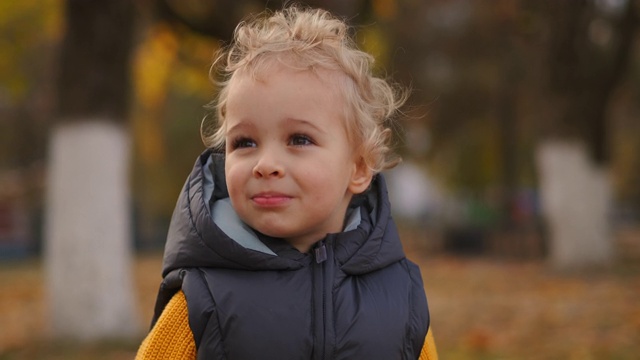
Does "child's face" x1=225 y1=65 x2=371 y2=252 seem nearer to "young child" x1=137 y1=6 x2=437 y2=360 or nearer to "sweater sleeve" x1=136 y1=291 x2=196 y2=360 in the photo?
"young child" x1=137 y1=6 x2=437 y2=360

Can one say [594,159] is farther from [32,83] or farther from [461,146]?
[32,83]

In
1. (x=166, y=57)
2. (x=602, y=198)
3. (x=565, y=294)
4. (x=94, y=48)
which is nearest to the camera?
(x=94, y=48)

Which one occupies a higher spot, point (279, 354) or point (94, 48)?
point (94, 48)

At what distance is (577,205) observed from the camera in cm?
1462

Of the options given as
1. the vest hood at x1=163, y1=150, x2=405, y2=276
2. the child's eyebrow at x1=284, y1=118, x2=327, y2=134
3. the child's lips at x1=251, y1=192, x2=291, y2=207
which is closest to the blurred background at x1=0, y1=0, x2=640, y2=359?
the vest hood at x1=163, y1=150, x2=405, y2=276

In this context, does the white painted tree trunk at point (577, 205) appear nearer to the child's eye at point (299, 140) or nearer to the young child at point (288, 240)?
the young child at point (288, 240)

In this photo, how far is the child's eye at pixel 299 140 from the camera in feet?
7.97

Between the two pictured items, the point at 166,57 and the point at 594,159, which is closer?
the point at 594,159

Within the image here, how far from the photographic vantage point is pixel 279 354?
7.61ft

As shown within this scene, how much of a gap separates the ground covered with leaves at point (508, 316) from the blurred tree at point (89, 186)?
0.32 metres

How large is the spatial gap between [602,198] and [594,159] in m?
0.65

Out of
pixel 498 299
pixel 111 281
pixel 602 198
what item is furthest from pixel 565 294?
pixel 111 281

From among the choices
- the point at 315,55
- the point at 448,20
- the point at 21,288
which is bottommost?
the point at 21,288

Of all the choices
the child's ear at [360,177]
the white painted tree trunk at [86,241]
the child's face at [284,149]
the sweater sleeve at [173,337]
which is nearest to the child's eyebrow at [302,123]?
the child's face at [284,149]
